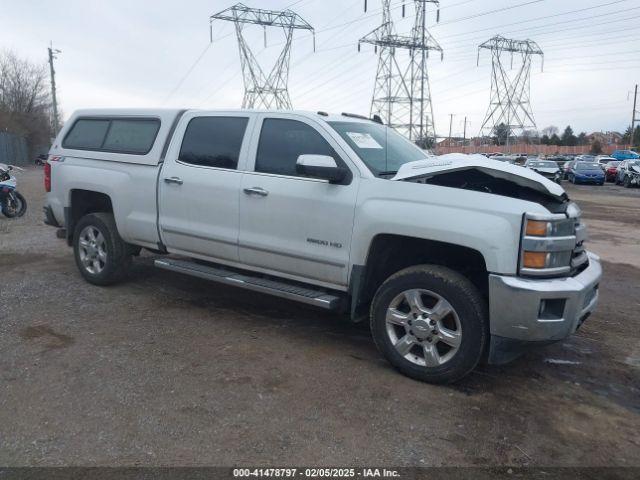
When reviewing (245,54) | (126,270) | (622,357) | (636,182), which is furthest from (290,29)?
(622,357)

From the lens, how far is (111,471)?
3.02 meters

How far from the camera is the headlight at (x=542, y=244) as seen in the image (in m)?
3.72

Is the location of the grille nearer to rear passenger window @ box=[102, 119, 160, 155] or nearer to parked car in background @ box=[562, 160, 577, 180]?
rear passenger window @ box=[102, 119, 160, 155]

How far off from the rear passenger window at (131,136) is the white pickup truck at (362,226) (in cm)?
2

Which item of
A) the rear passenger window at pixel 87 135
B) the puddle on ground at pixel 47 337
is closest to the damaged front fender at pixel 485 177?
the puddle on ground at pixel 47 337

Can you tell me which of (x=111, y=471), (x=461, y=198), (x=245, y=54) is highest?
(x=245, y=54)

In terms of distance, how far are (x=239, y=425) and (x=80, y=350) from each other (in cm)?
185

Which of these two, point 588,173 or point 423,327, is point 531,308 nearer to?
point 423,327

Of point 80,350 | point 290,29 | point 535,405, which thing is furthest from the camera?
point 290,29

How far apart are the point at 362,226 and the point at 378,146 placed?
1010mm

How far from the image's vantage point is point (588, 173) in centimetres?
3406

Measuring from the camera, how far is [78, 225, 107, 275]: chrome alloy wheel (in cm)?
643

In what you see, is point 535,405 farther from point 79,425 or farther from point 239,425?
point 79,425

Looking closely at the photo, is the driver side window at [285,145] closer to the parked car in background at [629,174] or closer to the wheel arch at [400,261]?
the wheel arch at [400,261]
